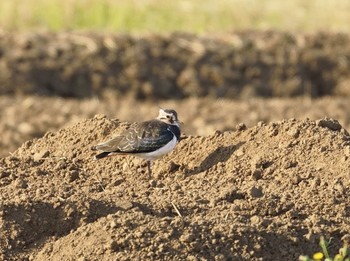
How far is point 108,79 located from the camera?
21609 mm

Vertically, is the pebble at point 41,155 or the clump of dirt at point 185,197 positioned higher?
the clump of dirt at point 185,197

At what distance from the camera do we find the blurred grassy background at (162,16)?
81.3 ft

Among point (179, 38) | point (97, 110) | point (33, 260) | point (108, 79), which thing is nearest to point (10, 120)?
point (97, 110)

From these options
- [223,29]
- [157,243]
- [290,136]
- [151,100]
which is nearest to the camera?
[157,243]

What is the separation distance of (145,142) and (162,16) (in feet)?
57.7

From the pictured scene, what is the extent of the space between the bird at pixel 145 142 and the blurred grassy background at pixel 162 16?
1539 centimetres

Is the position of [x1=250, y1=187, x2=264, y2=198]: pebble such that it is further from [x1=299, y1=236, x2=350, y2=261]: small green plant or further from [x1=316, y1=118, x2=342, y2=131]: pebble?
[x1=316, y1=118, x2=342, y2=131]: pebble

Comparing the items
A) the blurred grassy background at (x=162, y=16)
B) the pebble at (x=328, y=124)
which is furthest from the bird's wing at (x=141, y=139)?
the blurred grassy background at (x=162, y=16)

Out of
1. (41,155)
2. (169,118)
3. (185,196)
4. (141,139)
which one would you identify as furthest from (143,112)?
(185,196)

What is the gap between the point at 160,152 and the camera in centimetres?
830

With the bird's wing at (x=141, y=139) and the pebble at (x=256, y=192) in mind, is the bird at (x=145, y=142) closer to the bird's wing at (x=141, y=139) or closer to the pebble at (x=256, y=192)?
the bird's wing at (x=141, y=139)

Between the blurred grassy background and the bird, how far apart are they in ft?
50.5

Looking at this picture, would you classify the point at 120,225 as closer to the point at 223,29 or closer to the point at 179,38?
the point at 179,38

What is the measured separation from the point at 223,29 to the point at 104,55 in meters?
3.87
